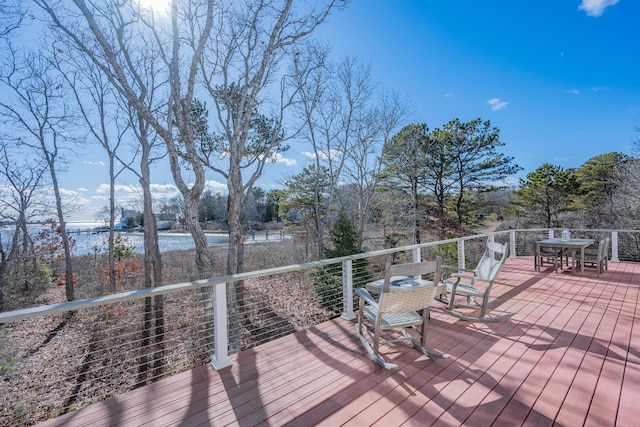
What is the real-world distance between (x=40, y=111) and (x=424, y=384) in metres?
14.4

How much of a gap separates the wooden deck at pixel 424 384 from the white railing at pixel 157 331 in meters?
0.32

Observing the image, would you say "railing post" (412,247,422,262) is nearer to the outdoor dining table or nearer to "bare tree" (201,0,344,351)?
the outdoor dining table

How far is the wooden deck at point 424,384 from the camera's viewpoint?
179 centimetres

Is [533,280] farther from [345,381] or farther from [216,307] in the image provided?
[216,307]

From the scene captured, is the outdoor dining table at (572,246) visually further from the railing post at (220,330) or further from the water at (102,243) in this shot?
Answer: the water at (102,243)

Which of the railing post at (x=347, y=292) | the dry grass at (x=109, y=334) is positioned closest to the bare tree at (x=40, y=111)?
the dry grass at (x=109, y=334)

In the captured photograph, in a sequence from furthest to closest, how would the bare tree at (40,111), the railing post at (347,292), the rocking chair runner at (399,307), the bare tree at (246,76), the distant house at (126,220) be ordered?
the distant house at (126,220)
the bare tree at (40,111)
the bare tree at (246,76)
the railing post at (347,292)
the rocking chair runner at (399,307)

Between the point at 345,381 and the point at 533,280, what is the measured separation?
473 centimetres

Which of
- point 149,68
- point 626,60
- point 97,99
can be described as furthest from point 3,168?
point 626,60

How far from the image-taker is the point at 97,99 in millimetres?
10492

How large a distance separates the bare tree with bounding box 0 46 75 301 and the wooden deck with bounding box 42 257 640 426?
39.2 feet

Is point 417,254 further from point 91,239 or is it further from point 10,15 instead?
point 91,239

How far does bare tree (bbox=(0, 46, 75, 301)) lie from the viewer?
912 centimetres

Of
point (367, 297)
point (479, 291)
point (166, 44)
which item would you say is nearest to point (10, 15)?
point (166, 44)
